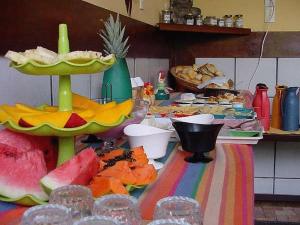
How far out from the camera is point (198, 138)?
0.88m

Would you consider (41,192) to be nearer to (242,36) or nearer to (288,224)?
(288,224)

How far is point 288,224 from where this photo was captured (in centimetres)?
218

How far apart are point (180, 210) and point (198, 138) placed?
1.36ft

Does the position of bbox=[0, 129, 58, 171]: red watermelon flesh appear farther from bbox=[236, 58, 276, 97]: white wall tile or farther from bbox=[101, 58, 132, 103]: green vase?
bbox=[236, 58, 276, 97]: white wall tile

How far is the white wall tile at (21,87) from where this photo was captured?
85 centimetres

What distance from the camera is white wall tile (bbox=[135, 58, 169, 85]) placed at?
77.5 inches

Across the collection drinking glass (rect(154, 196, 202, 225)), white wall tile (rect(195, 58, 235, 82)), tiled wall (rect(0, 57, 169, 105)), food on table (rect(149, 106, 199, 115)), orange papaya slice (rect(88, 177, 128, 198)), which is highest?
white wall tile (rect(195, 58, 235, 82))

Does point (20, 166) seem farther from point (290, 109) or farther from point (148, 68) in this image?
point (290, 109)

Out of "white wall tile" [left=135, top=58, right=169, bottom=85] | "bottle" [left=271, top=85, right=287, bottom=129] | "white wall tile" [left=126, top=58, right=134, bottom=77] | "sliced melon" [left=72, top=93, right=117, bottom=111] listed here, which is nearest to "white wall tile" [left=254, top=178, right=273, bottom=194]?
"bottle" [left=271, top=85, right=287, bottom=129]

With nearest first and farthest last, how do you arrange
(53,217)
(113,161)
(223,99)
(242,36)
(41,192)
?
(53,217), (41,192), (113,161), (223,99), (242,36)

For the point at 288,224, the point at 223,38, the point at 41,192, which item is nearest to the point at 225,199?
the point at 41,192

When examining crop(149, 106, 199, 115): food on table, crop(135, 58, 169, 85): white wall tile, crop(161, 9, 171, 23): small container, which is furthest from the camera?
crop(161, 9, 171, 23): small container

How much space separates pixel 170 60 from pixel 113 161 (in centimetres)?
195

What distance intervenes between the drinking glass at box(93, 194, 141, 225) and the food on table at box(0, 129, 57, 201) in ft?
0.60
